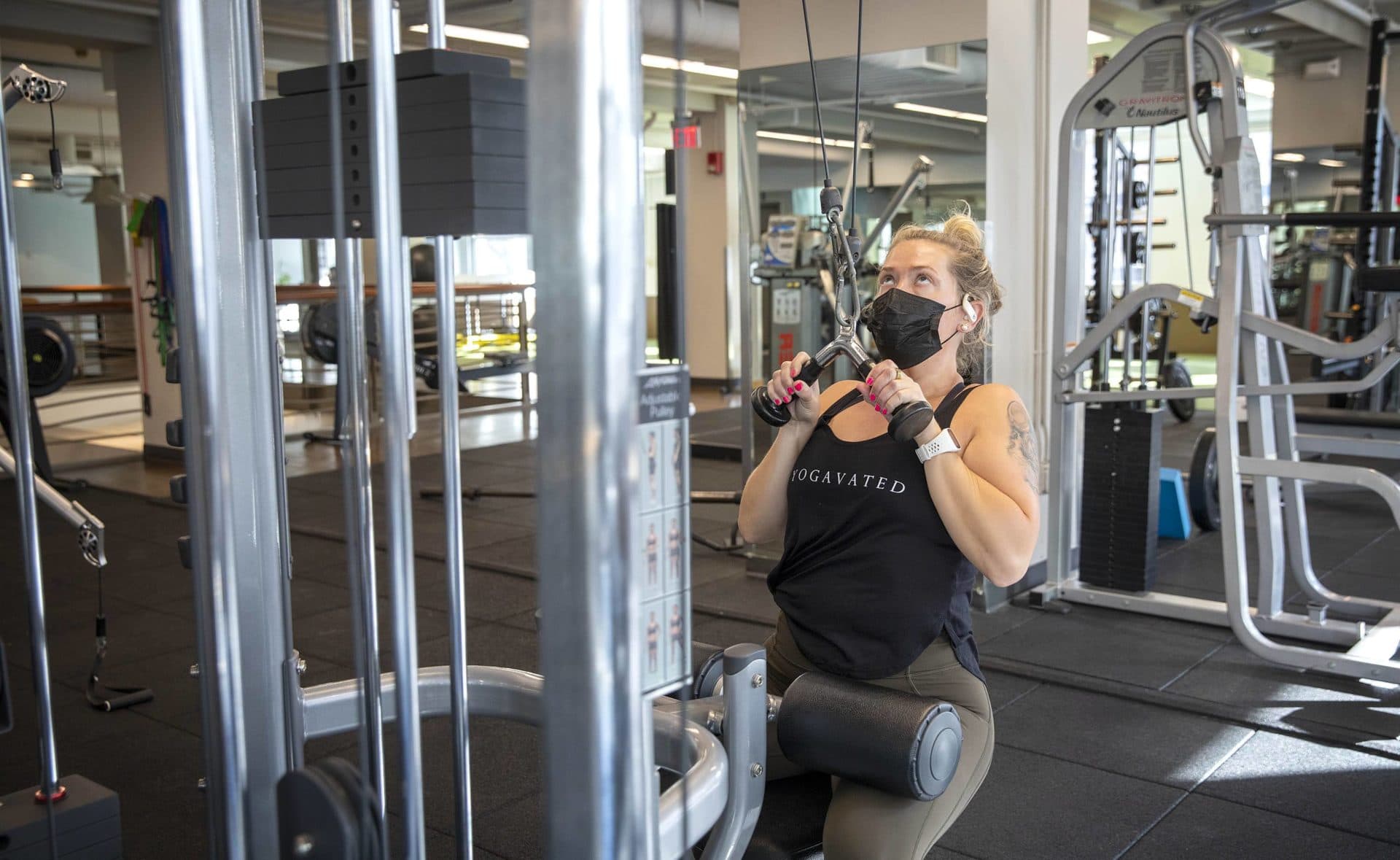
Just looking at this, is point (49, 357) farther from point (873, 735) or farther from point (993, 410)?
point (873, 735)

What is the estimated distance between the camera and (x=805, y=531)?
1.76m

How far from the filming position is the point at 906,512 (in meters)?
1.68

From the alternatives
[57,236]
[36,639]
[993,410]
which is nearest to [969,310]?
[993,410]

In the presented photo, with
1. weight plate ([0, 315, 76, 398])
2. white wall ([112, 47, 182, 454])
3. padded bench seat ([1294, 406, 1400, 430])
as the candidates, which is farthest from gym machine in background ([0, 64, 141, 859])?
Answer: padded bench seat ([1294, 406, 1400, 430])

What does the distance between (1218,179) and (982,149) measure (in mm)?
1779

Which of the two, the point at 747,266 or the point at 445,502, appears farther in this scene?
the point at 747,266

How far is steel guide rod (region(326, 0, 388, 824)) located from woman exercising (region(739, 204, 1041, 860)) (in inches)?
29.9

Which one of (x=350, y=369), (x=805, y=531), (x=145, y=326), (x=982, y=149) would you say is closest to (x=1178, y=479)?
(x=982, y=149)

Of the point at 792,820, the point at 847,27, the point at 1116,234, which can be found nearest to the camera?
the point at 792,820

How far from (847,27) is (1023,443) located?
274 cm

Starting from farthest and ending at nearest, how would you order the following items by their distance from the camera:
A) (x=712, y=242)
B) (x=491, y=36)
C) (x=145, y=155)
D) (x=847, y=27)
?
(x=712, y=242)
(x=145, y=155)
(x=847, y=27)
(x=491, y=36)

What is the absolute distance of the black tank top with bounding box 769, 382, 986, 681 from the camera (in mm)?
1654

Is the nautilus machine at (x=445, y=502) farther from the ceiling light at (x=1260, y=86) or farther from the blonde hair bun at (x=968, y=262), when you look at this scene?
the ceiling light at (x=1260, y=86)

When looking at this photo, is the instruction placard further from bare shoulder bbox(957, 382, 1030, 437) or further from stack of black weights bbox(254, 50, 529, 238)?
bare shoulder bbox(957, 382, 1030, 437)
